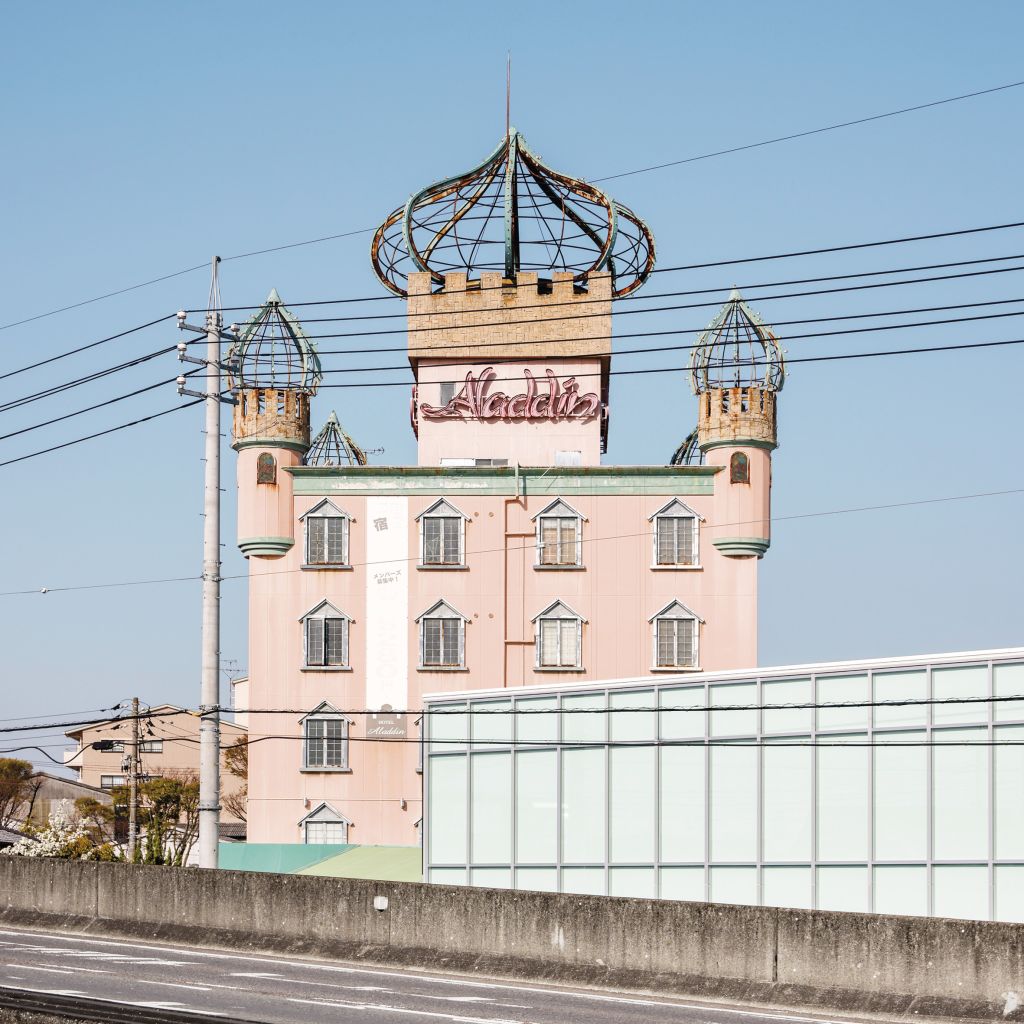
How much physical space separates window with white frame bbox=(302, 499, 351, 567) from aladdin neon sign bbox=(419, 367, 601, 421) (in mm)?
5610

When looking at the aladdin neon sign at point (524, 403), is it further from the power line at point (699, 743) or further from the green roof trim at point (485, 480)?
the power line at point (699, 743)

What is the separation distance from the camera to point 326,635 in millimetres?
60344

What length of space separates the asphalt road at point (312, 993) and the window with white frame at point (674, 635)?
3226 centimetres

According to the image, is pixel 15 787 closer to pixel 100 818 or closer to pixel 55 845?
pixel 100 818

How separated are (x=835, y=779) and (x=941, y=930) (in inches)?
668

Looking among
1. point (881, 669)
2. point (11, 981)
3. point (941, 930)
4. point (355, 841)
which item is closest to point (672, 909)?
point (941, 930)

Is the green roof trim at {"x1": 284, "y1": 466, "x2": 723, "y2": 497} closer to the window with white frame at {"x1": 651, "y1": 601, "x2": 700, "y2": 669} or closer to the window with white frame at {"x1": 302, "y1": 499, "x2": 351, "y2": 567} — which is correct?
the window with white frame at {"x1": 302, "y1": 499, "x2": 351, "y2": 567}

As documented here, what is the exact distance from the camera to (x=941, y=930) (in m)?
21.4

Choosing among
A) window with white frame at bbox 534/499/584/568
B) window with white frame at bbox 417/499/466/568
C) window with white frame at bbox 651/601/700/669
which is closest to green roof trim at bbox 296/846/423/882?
window with white frame at bbox 417/499/466/568

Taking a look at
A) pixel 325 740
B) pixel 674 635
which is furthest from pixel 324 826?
pixel 674 635

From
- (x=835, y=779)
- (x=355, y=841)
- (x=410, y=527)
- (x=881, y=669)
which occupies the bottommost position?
(x=355, y=841)

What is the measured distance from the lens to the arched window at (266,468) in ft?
200

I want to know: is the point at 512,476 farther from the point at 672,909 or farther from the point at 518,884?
the point at 672,909

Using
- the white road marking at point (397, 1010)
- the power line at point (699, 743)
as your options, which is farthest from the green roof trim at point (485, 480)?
the white road marking at point (397, 1010)
